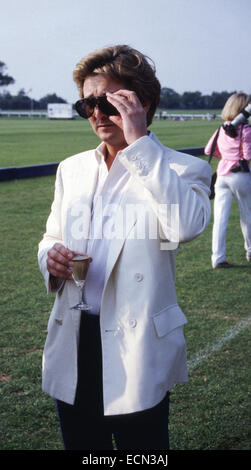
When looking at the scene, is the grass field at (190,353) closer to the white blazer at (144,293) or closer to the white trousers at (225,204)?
the white trousers at (225,204)

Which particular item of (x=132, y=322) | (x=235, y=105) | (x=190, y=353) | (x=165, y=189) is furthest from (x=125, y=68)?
(x=235, y=105)

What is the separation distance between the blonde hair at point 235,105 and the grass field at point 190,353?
2.15 meters

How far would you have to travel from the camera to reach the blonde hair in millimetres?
7578

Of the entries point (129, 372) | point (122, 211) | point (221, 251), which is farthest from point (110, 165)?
point (221, 251)

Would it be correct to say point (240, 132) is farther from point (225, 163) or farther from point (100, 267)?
point (100, 267)

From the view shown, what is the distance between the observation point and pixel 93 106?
2.38m

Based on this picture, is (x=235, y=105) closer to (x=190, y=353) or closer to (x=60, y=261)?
Answer: (x=190, y=353)

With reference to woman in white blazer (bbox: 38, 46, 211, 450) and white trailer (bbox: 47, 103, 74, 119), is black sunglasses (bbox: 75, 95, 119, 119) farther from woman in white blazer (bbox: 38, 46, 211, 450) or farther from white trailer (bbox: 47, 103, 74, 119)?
white trailer (bbox: 47, 103, 74, 119)

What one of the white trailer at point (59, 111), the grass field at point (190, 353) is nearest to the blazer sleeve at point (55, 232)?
the grass field at point (190, 353)

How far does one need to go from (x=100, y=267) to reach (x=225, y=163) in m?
6.08

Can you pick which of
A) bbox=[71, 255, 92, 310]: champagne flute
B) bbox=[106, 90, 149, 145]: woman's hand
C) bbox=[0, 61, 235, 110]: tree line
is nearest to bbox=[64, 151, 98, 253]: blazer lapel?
bbox=[71, 255, 92, 310]: champagne flute
